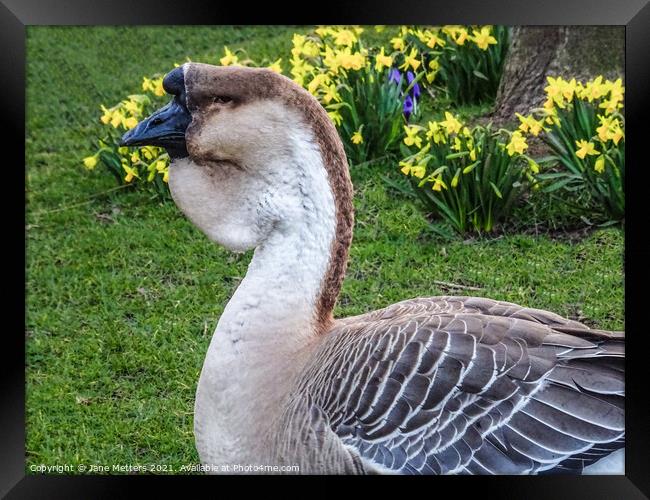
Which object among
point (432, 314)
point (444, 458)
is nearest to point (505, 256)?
point (432, 314)

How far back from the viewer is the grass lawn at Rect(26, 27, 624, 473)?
3625 millimetres

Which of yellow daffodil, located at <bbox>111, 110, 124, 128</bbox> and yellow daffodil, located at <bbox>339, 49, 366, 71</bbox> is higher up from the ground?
yellow daffodil, located at <bbox>339, 49, 366, 71</bbox>

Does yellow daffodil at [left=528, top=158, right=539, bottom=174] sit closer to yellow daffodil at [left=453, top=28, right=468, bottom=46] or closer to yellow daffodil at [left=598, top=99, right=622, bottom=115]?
yellow daffodil at [left=598, top=99, right=622, bottom=115]

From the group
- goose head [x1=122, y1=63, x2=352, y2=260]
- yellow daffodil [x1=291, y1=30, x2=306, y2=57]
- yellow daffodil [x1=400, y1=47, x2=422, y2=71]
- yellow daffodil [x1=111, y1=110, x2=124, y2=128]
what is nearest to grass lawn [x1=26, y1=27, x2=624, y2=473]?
yellow daffodil [x1=291, y1=30, x2=306, y2=57]

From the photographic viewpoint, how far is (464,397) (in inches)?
107

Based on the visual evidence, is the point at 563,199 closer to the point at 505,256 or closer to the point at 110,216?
the point at 505,256

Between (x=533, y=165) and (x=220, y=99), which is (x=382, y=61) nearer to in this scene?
(x=533, y=165)

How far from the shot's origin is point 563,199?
4078 mm

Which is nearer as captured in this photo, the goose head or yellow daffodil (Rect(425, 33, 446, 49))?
the goose head

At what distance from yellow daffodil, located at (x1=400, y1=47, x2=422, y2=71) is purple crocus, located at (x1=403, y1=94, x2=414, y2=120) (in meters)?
0.14

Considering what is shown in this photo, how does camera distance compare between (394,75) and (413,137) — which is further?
(394,75)
